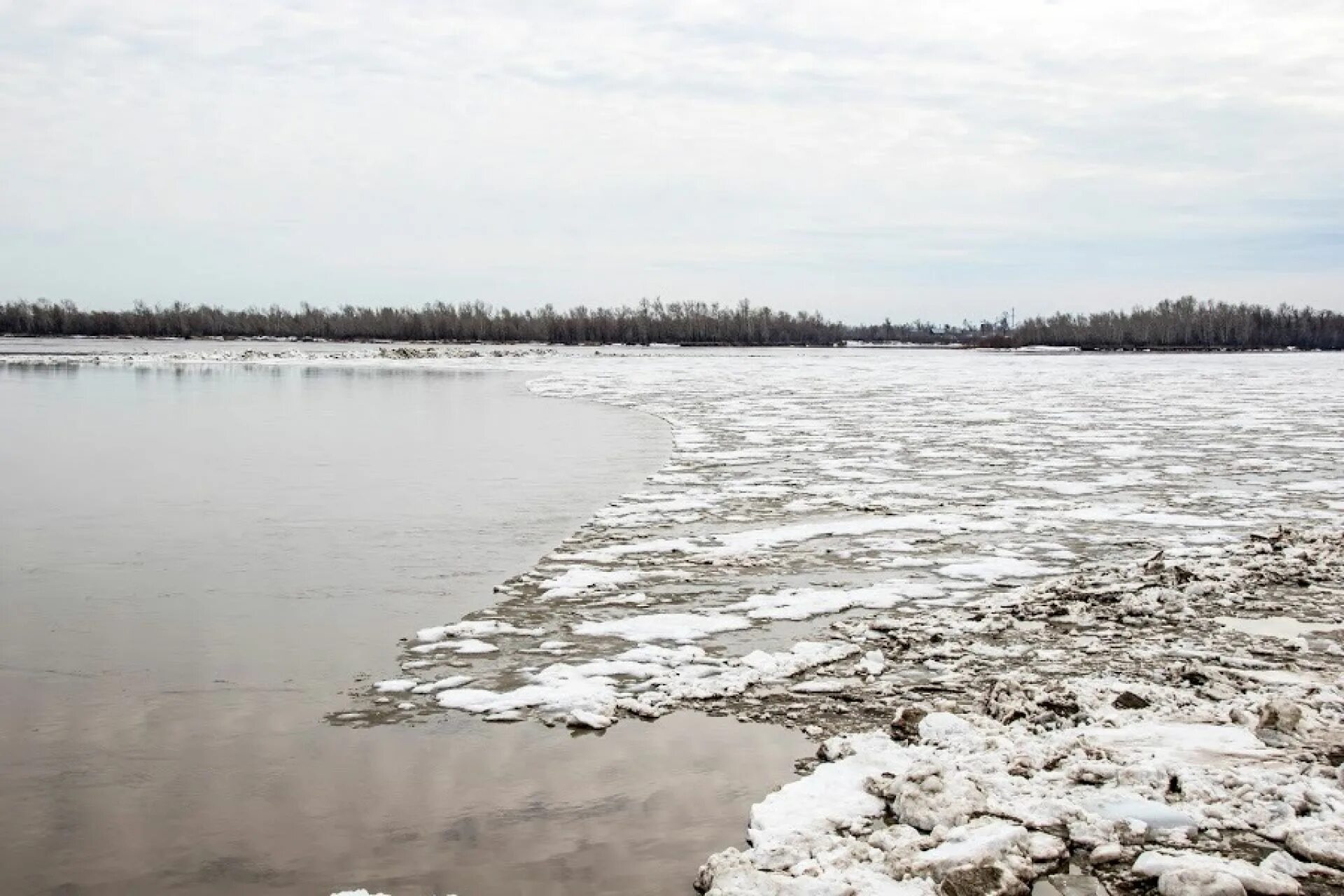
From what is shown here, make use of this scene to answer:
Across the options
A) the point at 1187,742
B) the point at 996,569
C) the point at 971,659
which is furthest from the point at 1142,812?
the point at 996,569

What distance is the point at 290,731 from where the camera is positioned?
4.53m

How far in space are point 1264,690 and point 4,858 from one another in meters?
4.89

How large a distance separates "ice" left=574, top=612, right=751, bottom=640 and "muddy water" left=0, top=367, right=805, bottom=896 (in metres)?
0.92

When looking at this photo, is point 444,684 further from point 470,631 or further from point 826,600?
point 826,600

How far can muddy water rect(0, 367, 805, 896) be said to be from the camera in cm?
346

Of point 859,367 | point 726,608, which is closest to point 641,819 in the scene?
point 726,608

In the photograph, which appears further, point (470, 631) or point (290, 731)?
point (470, 631)

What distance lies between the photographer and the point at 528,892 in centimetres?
326

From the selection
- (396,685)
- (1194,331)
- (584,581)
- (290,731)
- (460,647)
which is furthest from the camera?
(1194,331)

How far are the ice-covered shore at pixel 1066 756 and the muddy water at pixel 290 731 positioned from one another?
1.07 feet

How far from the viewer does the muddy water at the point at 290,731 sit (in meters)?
3.46

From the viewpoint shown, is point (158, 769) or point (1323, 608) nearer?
point (158, 769)

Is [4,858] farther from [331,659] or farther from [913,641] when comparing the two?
[913,641]

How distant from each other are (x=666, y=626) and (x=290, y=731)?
2.15 meters
